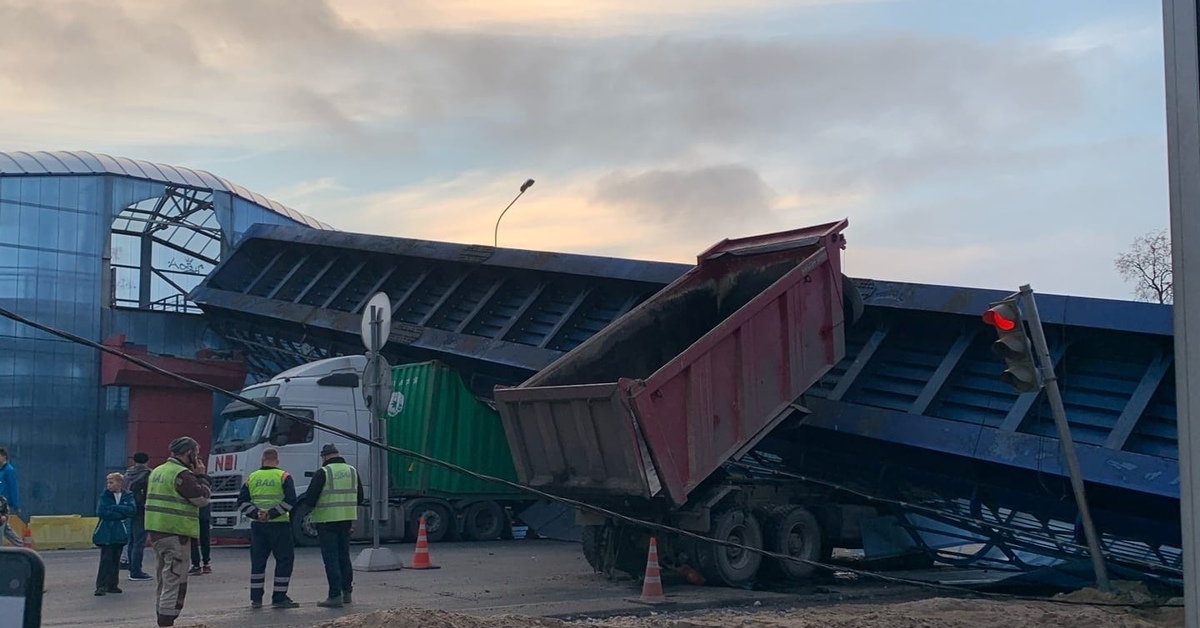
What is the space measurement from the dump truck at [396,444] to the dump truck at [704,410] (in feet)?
20.5

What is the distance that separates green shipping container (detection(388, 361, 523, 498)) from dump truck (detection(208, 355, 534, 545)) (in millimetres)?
16

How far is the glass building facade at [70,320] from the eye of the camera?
24219mm

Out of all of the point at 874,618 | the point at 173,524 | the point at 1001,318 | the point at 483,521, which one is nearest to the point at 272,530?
Answer: the point at 173,524

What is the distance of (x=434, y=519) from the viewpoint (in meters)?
18.5

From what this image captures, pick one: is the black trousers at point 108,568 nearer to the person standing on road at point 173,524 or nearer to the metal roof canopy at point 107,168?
the person standing on road at point 173,524

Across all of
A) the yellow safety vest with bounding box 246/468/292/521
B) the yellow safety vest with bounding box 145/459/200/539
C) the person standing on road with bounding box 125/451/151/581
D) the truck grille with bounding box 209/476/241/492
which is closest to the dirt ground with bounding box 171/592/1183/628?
the yellow safety vest with bounding box 145/459/200/539

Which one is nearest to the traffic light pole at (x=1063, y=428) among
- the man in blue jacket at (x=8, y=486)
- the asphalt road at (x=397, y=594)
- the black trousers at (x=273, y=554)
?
the asphalt road at (x=397, y=594)

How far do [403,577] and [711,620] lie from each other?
4911 millimetres

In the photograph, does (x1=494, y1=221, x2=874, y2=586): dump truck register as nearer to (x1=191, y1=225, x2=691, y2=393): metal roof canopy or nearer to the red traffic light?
(x1=191, y1=225, x2=691, y2=393): metal roof canopy

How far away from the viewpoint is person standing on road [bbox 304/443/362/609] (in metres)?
10.0

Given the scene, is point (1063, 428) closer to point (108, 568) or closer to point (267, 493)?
point (267, 493)

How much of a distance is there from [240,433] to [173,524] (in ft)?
29.3

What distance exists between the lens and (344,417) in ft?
57.3

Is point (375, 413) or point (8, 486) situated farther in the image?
point (375, 413)
